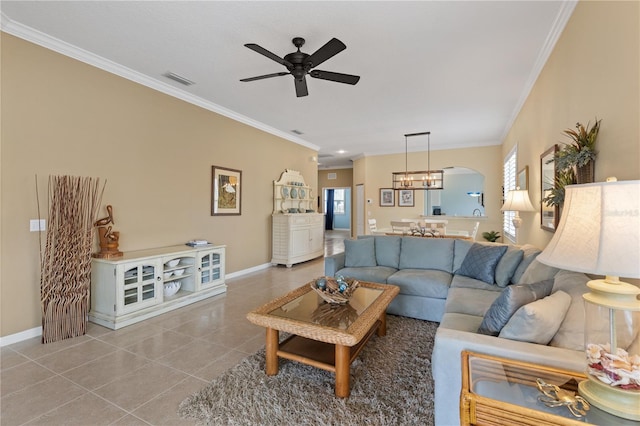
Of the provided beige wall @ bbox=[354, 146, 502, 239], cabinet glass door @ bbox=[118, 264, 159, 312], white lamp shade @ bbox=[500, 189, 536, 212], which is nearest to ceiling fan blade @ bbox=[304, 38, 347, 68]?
white lamp shade @ bbox=[500, 189, 536, 212]

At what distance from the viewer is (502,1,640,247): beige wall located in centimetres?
152

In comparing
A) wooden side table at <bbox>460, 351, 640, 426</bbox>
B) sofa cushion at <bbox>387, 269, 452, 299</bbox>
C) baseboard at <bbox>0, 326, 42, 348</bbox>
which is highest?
wooden side table at <bbox>460, 351, 640, 426</bbox>

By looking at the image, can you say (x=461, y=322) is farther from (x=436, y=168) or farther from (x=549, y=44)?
(x=436, y=168)

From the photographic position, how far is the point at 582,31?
83.8 inches

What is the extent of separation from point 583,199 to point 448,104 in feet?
13.5

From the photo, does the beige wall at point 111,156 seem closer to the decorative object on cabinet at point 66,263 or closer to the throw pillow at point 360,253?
the decorative object on cabinet at point 66,263

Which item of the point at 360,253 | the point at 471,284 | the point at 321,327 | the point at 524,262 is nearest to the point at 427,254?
the point at 471,284

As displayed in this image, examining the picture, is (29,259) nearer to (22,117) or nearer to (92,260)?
(92,260)

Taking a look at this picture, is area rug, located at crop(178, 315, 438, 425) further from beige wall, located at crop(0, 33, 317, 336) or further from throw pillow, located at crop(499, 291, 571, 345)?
beige wall, located at crop(0, 33, 317, 336)

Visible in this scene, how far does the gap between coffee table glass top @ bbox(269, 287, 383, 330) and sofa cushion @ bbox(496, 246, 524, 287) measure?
4.51ft

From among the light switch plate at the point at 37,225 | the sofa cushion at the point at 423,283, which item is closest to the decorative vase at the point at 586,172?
the sofa cushion at the point at 423,283

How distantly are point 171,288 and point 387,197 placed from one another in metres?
6.60

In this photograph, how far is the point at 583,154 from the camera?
1.92 meters

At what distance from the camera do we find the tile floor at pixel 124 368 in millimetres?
1861
